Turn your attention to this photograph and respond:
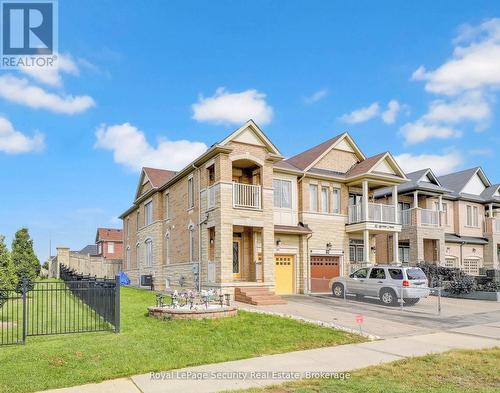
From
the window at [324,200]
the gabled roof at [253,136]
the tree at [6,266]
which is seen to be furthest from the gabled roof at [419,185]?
the tree at [6,266]

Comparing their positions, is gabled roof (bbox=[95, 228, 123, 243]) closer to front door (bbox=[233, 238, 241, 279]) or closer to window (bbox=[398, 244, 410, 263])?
window (bbox=[398, 244, 410, 263])

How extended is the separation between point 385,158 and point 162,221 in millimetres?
13716

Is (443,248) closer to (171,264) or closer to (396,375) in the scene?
(171,264)

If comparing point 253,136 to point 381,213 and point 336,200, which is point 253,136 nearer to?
point 336,200

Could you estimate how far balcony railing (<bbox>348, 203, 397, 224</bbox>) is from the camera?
80.7 ft

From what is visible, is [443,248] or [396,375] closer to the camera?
[396,375]

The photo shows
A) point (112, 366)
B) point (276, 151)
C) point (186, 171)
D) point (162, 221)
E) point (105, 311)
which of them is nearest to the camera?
point (112, 366)

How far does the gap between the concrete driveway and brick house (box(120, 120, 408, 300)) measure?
2.35 m

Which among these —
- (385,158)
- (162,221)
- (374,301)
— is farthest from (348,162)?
(162,221)

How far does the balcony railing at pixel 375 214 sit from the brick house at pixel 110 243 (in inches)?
1869

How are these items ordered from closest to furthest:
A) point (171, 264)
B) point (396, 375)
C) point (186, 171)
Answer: point (396, 375) → point (186, 171) → point (171, 264)

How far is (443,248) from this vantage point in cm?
2916

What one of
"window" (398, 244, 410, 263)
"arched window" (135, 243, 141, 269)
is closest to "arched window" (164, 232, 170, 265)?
"arched window" (135, 243, 141, 269)

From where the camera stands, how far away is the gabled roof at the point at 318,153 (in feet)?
80.0
